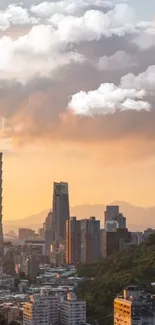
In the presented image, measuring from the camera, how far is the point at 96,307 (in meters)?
15.4

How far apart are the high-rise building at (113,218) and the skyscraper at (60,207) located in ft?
6.01

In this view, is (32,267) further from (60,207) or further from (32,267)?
(60,207)

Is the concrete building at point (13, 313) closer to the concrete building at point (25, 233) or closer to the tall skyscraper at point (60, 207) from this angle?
the tall skyscraper at point (60, 207)

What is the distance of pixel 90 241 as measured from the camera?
87.4 feet

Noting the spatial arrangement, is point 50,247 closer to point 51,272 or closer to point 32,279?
point 51,272

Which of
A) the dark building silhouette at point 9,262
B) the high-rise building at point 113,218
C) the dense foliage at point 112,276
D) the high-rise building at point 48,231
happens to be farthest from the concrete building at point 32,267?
the high-rise building at point 48,231

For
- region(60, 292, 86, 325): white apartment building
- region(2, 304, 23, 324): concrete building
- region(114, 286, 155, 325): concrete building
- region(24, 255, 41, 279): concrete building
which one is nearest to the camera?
region(114, 286, 155, 325): concrete building

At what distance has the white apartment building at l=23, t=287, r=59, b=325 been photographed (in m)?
13.2

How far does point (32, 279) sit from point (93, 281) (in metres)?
3.33

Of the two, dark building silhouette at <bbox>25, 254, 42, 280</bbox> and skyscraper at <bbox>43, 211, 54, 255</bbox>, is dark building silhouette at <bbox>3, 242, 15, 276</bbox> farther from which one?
skyscraper at <bbox>43, 211, 54, 255</bbox>

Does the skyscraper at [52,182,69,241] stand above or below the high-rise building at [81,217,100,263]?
above

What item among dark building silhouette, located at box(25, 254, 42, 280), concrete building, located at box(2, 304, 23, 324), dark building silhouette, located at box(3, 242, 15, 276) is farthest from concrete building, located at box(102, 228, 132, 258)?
concrete building, located at box(2, 304, 23, 324)

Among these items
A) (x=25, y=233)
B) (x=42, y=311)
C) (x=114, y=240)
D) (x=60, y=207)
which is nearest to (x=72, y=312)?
(x=42, y=311)

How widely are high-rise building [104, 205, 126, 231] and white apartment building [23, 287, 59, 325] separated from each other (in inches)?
660
